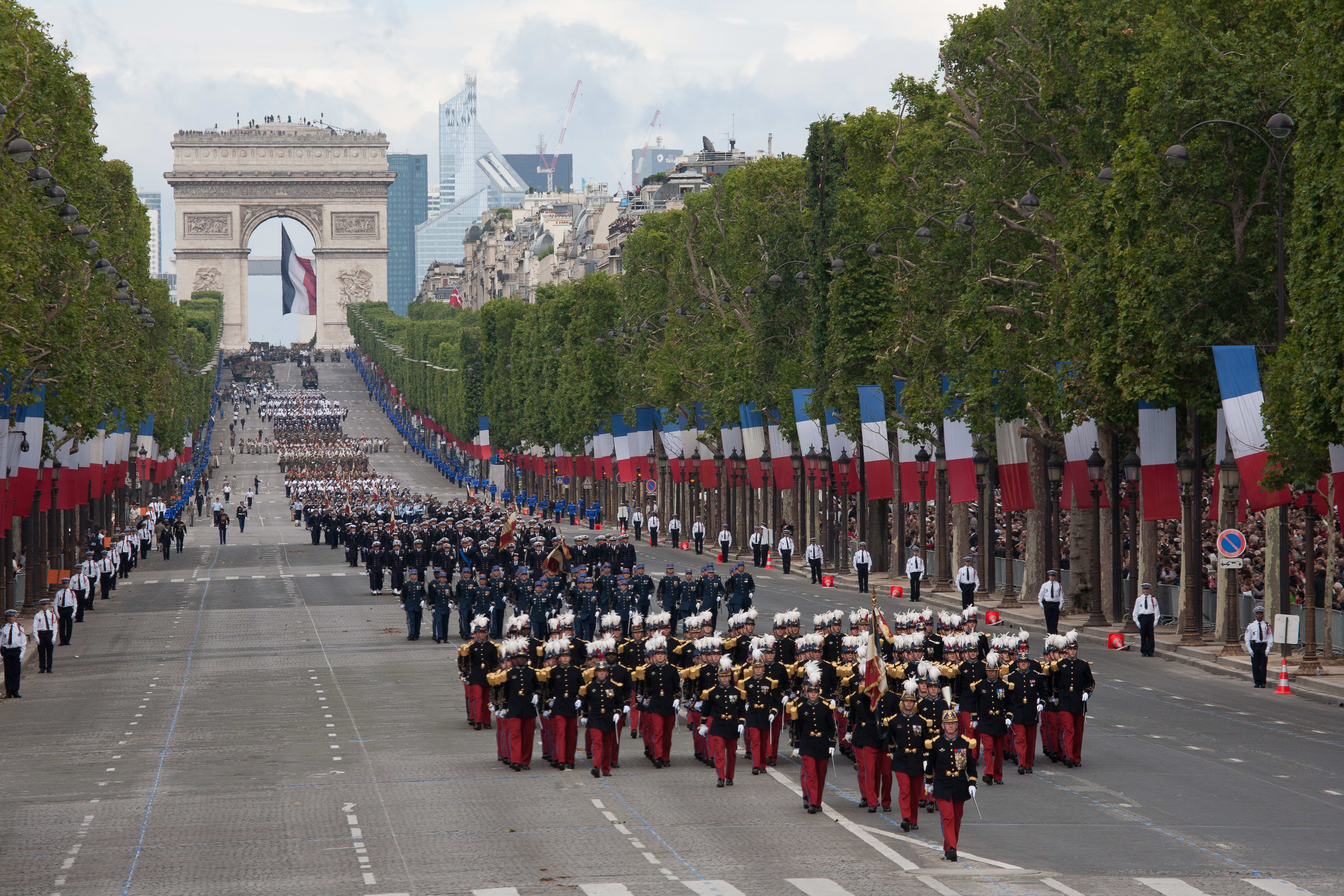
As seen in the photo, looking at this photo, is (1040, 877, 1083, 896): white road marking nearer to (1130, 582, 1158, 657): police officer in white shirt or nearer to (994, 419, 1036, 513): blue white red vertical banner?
(1130, 582, 1158, 657): police officer in white shirt

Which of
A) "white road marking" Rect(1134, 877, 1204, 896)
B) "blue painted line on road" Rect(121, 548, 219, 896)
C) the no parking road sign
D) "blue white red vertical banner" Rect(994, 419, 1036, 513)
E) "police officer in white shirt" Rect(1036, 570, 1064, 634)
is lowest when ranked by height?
"blue painted line on road" Rect(121, 548, 219, 896)

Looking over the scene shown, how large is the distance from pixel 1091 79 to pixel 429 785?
26424mm

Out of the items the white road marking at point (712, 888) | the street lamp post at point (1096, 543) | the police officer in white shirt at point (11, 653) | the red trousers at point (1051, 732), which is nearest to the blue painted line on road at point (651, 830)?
the white road marking at point (712, 888)

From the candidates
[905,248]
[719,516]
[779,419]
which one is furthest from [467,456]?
[905,248]

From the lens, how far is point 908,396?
56.9m

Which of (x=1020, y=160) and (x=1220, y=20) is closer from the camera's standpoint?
(x=1220, y=20)

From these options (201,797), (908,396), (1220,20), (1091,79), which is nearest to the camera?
(201,797)

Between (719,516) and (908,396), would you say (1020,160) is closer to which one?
(908,396)

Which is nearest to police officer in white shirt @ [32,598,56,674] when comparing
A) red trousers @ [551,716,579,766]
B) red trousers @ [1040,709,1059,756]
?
red trousers @ [551,716,579,766]

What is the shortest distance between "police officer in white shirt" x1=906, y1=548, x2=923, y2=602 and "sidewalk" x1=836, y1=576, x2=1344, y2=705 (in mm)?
485

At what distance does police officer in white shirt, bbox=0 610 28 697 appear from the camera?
3584 centimetres

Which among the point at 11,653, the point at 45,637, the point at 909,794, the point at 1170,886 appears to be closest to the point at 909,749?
the point at 909,794

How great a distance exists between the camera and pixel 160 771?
85.5 feet

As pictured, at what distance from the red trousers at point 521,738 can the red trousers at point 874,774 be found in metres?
4.97
